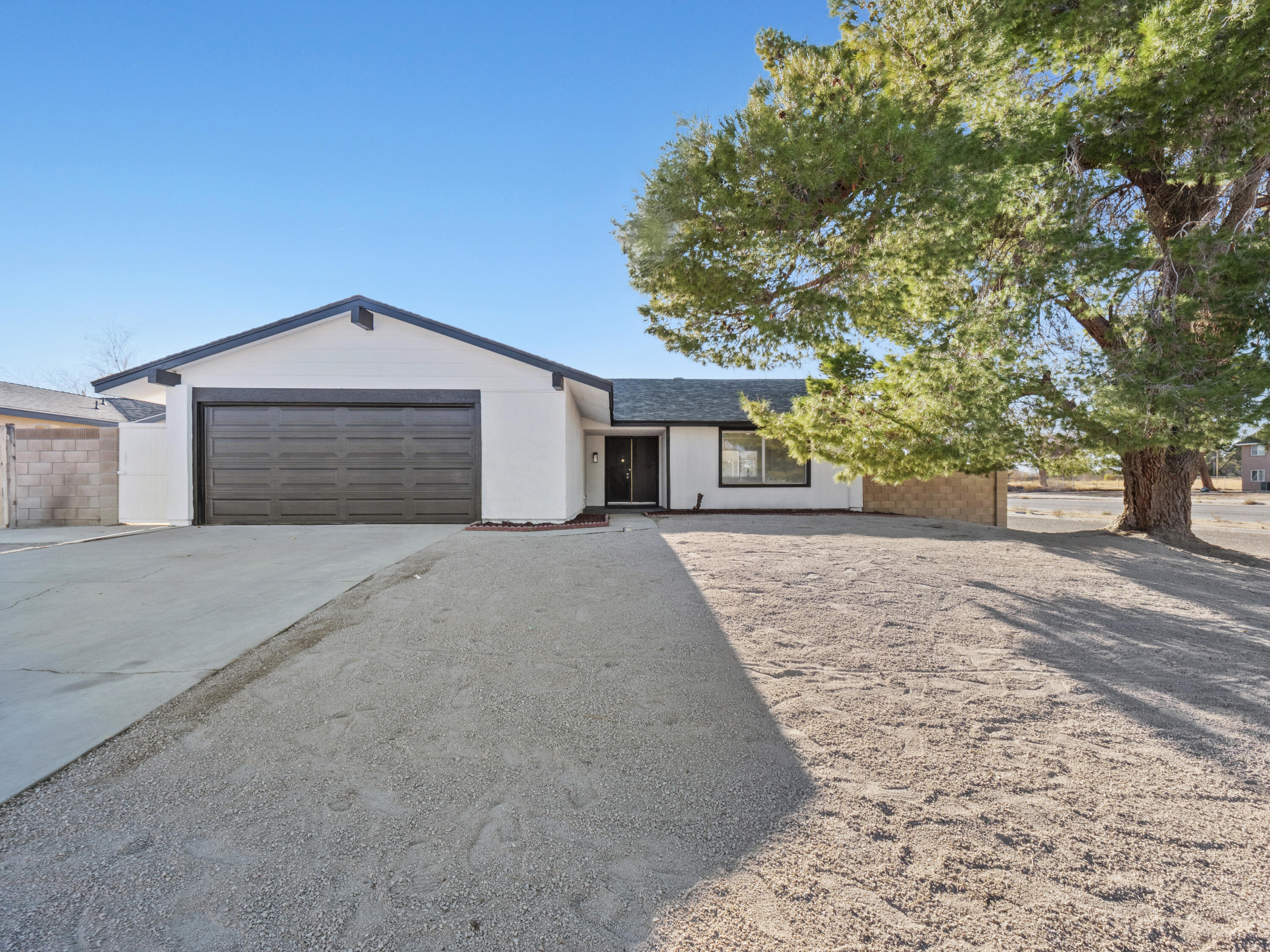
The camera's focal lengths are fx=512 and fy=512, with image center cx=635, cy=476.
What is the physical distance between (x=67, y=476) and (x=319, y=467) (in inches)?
176

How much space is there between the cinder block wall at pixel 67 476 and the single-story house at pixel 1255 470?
61.1 meters

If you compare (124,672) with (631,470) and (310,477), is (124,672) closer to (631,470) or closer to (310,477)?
(310,477)

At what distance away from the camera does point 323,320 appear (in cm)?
893

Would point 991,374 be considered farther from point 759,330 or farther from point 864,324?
point 759,330

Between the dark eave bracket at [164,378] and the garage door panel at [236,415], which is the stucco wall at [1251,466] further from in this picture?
the dark eave bracket at [164,378]

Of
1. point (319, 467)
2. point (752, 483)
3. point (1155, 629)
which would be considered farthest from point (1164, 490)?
point (319, 467)

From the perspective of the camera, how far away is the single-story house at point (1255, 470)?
38719 mm

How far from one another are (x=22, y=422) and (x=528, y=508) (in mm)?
14059

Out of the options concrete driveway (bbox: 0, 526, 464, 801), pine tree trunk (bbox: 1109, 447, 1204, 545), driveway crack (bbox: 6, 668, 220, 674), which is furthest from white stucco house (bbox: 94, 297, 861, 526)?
pine tree trunk (bbox: 1109, 447, 1204, 545)

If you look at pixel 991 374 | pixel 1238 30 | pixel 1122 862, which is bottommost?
pixel 1122 862

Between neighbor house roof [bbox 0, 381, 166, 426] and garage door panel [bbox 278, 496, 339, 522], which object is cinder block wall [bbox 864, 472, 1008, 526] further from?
neighbor house roof [bbox 0, 381, 166, 426]

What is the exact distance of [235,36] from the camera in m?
8.77

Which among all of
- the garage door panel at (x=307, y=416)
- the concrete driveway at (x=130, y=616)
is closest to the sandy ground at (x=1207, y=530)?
the concrete driveway at (x=130, y=616)

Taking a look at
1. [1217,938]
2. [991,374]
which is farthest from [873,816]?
[991,374]
